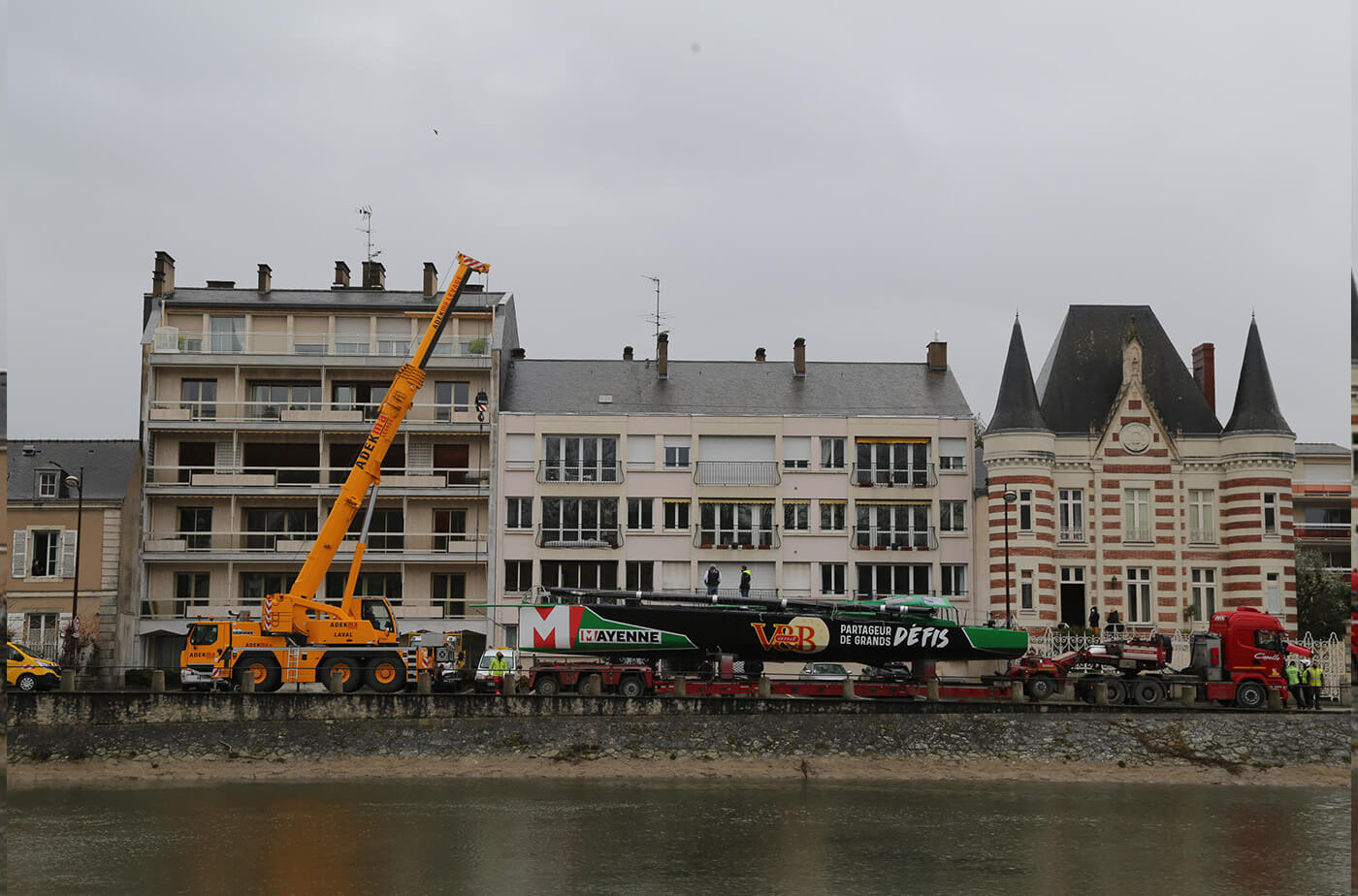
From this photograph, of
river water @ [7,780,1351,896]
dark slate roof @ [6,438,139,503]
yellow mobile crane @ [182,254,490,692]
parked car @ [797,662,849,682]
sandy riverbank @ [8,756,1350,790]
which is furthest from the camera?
dark slate roof @ [6,438,139,503]

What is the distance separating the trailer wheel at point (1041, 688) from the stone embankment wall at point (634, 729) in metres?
1.74

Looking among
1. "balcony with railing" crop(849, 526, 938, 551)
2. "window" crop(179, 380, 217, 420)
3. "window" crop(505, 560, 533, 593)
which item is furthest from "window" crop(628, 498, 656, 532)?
"window" crop(179, 380, 217, 420)

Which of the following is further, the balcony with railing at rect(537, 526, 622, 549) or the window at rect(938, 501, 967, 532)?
the window at rect(938, 501, 967, 532)

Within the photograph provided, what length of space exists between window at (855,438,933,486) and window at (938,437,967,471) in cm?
64

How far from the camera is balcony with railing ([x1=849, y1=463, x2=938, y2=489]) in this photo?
193 feet

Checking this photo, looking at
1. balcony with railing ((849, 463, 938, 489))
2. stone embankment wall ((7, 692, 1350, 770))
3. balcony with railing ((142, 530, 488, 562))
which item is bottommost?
stone embankment wall ((7, 692, 1350, 770))

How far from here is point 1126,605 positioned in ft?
183

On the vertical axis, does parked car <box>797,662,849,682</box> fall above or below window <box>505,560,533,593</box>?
below

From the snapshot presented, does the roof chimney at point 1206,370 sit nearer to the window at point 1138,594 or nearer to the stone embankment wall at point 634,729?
the window at point 1138,594

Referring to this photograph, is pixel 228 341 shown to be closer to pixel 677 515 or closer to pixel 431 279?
pixel 431 279

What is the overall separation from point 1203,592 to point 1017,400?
36.3 ft

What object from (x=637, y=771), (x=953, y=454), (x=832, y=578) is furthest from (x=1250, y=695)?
(x=832, y=578)

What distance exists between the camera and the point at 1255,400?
5622 cm

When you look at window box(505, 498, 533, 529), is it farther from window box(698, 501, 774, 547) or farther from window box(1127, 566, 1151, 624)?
window box(1127, 566, 1151, 624)
